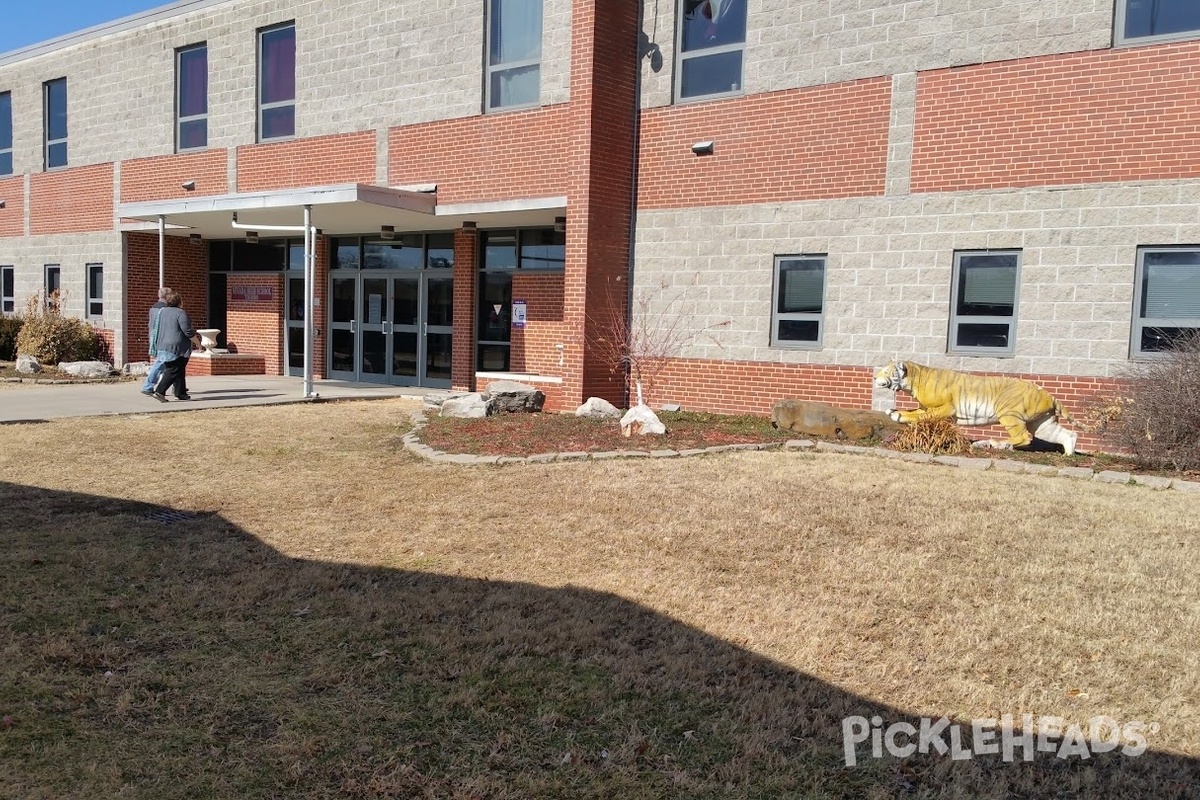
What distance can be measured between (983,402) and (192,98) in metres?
17.4

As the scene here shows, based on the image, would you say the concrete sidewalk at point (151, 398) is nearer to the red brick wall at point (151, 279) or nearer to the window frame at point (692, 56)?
the red brick wall at point (151, 279)

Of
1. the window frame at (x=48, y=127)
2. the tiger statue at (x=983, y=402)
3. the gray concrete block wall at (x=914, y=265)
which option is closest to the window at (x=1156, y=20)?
the gray concrete block wall at (x=914, y=265)

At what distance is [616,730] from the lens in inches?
151

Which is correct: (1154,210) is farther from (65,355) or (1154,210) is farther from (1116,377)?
(65,355)

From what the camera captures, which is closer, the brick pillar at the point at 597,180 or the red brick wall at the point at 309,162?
the brick pillar at the point at 597,180

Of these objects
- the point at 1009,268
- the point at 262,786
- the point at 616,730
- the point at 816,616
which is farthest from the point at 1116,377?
the point at 262,786

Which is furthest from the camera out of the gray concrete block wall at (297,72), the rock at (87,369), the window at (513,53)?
the rock at (87,369)

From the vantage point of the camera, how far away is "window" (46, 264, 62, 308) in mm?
22062

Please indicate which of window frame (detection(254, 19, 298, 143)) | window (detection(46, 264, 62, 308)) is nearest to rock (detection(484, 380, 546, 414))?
window frame (detection(254, 19, 298, 143))

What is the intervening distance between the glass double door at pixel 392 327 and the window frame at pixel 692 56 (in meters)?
5.76

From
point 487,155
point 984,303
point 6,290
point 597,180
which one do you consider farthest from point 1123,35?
point 6,290

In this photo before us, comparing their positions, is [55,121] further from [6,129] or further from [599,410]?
[599,410]

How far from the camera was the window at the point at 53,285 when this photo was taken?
2206 centimetres

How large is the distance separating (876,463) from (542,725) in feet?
21.3
